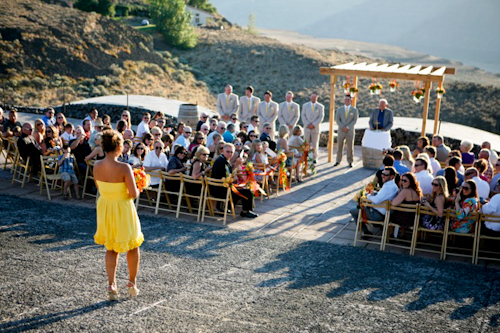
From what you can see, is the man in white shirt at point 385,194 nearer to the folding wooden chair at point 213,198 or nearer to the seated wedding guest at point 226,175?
the seated wedding guest at point 226,175

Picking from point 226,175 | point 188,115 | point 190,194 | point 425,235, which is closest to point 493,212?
point 425,235

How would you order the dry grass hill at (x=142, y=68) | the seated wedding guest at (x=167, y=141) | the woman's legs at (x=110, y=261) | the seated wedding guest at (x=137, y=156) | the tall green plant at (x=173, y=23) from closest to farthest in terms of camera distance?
the woman's legs at (x=110, y=261)
the seated wedding guest at (x=137, y=156)
the seated wedding guest at (x=167, y=141)
the dry grass hill at (x=142, y=68)
the tall green plant at (x=173, y=23)

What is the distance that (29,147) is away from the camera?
35.2 ft

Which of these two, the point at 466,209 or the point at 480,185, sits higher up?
the point at 480,185

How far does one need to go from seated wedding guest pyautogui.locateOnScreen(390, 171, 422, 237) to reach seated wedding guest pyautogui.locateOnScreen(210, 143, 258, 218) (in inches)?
99.7

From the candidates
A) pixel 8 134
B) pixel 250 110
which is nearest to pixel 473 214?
pixel 250 110

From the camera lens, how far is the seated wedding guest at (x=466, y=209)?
25.3 ft

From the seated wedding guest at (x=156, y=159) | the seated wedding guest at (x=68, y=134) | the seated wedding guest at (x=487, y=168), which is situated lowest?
the seated wedding guest at (x=156, y=159)

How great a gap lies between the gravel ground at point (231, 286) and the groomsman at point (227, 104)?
23.6 ft

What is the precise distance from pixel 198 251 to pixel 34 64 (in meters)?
34.0

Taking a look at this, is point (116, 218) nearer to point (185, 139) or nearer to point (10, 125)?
point (185, 139)

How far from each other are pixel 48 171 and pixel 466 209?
7.64 metres

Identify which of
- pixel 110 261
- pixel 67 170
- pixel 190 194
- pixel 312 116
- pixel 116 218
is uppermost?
pixel 312 116

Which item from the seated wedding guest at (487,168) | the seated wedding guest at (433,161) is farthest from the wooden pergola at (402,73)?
the seated wedding guest at (433,161)
